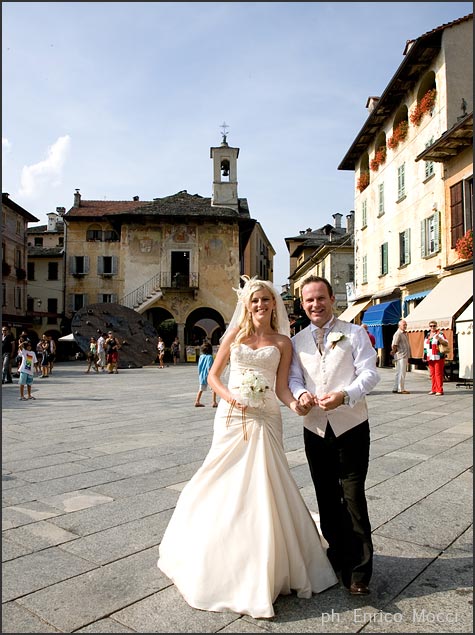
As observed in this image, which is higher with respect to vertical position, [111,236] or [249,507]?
[111,236]

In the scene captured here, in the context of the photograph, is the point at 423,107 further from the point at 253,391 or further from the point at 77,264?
the point at 77,264

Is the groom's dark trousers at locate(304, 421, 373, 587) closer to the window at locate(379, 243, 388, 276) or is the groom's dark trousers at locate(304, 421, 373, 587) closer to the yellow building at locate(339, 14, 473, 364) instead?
the yellow building at locate(339, 14, 473, 364)

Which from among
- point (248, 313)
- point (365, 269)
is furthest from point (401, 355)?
point (365, 269)

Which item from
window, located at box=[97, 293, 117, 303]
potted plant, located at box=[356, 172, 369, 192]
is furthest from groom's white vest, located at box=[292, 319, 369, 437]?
window, located at box=[97, 293, 117, 303]

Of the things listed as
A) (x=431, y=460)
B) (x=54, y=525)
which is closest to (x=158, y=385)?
(x=431, y=460)

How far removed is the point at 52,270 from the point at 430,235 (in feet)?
114

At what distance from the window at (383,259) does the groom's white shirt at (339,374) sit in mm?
22443

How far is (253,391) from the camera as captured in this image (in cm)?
319

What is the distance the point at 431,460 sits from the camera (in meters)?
6.14

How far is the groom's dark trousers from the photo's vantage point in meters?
3.05

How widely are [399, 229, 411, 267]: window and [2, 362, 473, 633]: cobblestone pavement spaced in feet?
46.9

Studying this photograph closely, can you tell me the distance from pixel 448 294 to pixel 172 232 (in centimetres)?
2513

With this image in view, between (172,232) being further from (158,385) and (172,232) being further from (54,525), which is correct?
(54,525)

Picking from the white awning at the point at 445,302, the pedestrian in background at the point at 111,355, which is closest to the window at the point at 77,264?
the pedestrian in background at the point at 111,355
